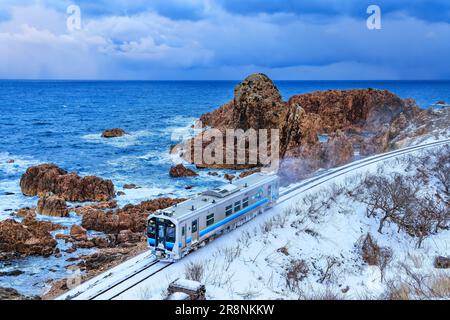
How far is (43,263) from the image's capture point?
84.8 ft

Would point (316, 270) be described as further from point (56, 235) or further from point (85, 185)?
point (85, 185)

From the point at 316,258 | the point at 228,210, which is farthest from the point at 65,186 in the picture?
the point at 316,258

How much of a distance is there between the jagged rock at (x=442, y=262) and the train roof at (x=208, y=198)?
11236mm

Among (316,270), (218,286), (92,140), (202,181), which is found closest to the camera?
(218,286)

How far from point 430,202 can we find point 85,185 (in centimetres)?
2811

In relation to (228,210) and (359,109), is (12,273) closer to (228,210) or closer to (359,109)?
(228,210)

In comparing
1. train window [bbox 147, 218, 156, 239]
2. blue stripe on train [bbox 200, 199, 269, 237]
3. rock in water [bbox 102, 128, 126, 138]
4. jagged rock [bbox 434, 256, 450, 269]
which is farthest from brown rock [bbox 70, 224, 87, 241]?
rock in water [bbox 102, 128, 126, 138]

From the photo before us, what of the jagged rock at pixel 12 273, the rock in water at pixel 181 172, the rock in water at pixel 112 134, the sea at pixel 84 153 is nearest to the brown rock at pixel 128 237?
the sea at pixel 84 153

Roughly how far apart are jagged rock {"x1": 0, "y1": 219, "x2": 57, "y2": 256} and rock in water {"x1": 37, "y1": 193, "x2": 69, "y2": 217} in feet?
13.0

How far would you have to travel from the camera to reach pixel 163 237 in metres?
21.4

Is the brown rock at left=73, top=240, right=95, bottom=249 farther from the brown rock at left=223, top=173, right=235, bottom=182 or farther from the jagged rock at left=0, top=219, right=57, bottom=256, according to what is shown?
the brown rock at left=223, top=173, right=235, bottom=182

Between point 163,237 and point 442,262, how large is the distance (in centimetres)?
1495

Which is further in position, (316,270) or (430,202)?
(430,202)

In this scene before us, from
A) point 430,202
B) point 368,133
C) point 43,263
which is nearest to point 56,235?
point 43,263
